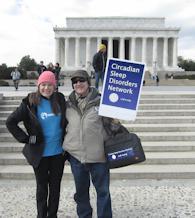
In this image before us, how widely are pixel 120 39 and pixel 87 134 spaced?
86220 millimetres

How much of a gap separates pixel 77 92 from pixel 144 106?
687 cm

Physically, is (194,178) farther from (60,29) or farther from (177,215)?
(60,29)

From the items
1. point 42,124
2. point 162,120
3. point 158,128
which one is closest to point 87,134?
point 42,124

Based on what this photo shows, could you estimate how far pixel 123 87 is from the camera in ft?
14.4

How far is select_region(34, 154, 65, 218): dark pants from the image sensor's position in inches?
182

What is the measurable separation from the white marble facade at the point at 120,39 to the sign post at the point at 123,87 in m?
81.4

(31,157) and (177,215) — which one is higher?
(31,157)

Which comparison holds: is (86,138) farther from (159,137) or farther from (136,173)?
(159,137)

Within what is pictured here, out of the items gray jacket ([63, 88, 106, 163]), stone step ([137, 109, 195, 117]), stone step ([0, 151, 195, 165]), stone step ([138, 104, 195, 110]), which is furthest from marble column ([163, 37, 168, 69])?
gray jacket ([63, 88, 106, 163])

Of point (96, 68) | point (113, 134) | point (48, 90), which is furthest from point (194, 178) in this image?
point (96, 68)

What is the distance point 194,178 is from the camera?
748 centimetres

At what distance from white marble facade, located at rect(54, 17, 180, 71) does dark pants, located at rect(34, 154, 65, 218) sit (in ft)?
266

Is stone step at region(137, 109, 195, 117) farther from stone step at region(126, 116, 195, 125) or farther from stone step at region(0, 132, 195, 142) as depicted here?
stone step at region(0, 132, 195, 142)

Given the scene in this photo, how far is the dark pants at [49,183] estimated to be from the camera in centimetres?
463
